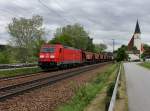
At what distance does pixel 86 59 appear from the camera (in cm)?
7412

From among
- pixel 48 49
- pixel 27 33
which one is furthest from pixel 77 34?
pixel 48 49

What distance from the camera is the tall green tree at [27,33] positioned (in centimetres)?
7706

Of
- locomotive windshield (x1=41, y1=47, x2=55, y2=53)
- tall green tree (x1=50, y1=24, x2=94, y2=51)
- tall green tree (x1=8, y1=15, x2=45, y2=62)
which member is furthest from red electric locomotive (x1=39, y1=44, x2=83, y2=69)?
tall green tree (x1=50, y1=24, x2=94, y2=51)

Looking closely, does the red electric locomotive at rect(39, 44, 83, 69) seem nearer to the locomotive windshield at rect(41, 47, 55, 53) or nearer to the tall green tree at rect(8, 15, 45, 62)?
the locomotive windshield at rect(41, 47, 55, 53)


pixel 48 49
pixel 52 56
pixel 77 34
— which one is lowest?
pixel 52 56

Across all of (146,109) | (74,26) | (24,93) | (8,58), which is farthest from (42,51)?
(74,26)

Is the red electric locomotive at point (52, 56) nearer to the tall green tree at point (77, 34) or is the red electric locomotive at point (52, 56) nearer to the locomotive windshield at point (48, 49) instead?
the locomotive windshield at point (48, 49)

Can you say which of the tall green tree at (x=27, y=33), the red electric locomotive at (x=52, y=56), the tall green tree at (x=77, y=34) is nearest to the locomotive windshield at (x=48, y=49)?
the red electric locomotive at (x=52, y=56)

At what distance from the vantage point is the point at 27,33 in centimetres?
8031

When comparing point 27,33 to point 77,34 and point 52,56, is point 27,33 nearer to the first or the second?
point 52,56

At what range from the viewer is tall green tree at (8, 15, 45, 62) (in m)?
77.1

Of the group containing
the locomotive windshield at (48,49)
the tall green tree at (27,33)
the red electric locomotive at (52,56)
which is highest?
the tall green tree at (27,33)

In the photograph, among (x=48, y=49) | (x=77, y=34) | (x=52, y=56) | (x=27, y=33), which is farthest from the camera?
(x=77, y=34)

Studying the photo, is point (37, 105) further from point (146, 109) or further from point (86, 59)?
point (86, 59)
